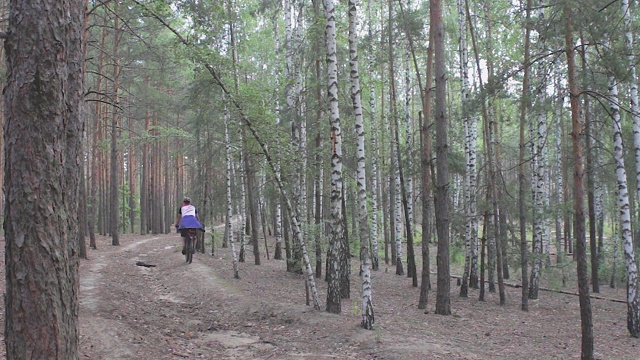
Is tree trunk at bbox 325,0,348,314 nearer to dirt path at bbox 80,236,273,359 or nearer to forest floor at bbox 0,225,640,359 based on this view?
forest floor at bbox 0,225,640,359

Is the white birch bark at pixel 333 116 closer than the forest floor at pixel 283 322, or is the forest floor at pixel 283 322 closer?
the forest floor at pixel 283 322

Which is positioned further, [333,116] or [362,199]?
[333,116]

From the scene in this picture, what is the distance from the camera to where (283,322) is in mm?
8750

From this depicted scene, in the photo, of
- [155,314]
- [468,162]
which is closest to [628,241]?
[468,162]

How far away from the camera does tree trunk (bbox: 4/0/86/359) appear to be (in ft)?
9.77

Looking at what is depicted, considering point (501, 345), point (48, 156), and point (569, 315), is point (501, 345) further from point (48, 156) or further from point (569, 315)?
point (48, 156)

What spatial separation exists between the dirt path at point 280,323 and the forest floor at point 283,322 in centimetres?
2

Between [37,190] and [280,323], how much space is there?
6397 mm

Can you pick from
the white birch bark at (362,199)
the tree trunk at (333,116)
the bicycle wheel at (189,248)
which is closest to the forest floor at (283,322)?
Result: the bicycle wheel at (189,248)

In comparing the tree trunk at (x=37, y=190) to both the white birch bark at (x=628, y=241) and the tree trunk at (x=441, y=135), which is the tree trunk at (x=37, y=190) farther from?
the white birch bark at (x=628, y=241)

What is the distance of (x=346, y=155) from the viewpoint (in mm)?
14336

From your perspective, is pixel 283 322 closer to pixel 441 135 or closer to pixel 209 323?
pixel 209 323

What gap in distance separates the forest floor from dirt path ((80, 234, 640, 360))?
21mm

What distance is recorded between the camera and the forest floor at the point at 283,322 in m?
6.91
